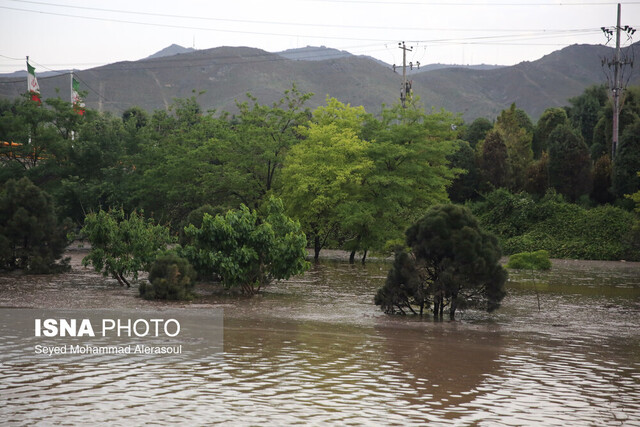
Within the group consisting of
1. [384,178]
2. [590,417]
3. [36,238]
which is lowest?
[590,417]

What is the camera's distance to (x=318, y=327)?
16922 millimetres

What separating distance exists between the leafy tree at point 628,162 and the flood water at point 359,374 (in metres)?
25.2

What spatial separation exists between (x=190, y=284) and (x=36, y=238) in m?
8.60

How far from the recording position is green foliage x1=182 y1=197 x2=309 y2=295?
2184 centimetres

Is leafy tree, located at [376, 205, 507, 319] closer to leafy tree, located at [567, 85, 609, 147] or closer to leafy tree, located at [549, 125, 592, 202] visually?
leafy tree, located at [549, 125, 592, 202]

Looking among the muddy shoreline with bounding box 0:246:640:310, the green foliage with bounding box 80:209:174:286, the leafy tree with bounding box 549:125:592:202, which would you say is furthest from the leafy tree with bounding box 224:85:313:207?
the leafy tree with bounding box 549:125:592:202

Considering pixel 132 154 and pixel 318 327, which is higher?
pixel 132 154

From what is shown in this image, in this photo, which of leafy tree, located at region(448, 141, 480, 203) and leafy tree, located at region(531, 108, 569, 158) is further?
leafy tree, located at region(531, 108, 569, 158)

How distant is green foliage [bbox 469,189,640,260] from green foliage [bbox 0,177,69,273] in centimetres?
2622

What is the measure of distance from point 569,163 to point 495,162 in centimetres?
563

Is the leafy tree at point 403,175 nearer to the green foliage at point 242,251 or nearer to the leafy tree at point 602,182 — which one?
the green foliage at point 242,251

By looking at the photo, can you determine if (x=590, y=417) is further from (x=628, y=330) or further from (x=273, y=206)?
(x=273, y=206)

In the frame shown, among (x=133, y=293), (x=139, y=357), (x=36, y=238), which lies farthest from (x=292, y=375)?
(x=36, y=238)

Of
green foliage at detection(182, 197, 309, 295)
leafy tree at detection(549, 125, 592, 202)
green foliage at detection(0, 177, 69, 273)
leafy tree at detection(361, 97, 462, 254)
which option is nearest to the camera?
green foliage at detection(182, 197, 309, 295)
